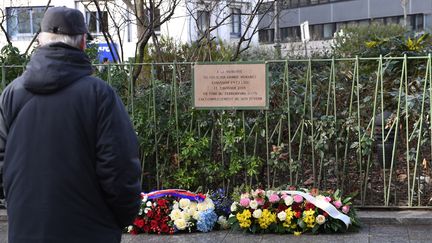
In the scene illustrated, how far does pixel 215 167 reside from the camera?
7.28 meters

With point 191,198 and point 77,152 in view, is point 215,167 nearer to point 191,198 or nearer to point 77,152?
point 191,198

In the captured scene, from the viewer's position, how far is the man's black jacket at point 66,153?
305 cm

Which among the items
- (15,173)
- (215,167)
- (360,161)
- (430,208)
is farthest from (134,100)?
(15,173)

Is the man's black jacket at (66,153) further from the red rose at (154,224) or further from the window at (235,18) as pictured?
the window at (235,18)

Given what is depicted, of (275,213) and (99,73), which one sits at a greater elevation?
(99,73)

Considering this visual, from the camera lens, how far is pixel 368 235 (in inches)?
255

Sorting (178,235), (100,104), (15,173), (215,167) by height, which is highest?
(100,104)

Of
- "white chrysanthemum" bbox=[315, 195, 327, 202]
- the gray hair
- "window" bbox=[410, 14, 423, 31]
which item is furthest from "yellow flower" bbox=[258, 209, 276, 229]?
"window" bbox=[410, 14, 423, 31]

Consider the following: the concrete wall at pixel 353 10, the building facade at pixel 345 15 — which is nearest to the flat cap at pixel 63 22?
the building facade at pixel 345 15

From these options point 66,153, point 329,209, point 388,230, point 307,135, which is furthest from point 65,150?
point 307,135

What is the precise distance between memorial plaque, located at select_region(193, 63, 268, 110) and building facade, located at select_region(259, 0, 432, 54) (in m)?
37.7

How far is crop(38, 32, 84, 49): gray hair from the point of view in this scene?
3.15m

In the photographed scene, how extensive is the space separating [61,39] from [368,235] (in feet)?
13.7

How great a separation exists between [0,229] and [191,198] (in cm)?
199
